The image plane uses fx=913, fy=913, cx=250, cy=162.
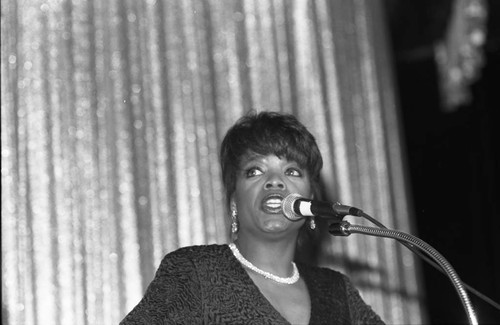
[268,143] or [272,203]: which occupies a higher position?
[268,143]

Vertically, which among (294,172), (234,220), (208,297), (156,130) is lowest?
(208,297)

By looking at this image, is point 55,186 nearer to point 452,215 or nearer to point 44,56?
point 44,56

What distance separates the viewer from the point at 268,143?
107 inches

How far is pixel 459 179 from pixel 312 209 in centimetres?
327

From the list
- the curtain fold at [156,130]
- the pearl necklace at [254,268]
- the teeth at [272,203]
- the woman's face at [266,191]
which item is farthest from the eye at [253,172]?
the curtain fold at [156,130]

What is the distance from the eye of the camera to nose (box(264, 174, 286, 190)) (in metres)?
2.66

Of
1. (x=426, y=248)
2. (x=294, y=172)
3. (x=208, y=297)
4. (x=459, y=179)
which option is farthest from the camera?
(x=459, y=179)

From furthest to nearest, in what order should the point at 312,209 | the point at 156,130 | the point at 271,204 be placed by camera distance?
the point at 156,130 → the point at 271,204 → the point at 312,209

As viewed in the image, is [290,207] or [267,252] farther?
[267,252]

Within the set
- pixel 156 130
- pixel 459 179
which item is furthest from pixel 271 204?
pixel 459 179

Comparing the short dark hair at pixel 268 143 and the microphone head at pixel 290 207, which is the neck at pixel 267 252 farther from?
the microphone head at pixel 290 207

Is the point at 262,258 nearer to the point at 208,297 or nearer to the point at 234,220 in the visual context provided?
the point at 234,220

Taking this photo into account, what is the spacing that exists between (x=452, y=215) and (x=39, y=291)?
2913 mm

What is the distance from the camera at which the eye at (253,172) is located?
8.87 ft
